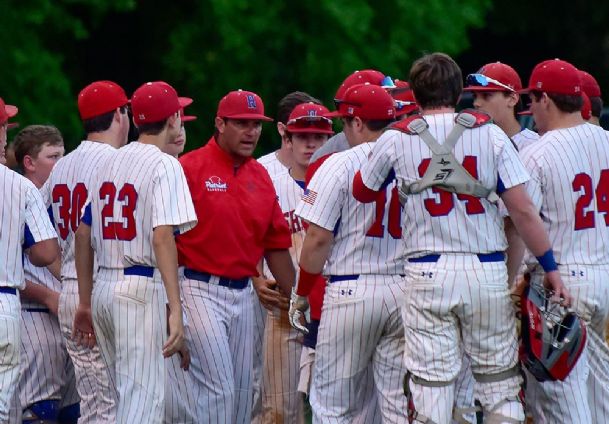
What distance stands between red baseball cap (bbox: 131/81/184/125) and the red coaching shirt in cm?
60

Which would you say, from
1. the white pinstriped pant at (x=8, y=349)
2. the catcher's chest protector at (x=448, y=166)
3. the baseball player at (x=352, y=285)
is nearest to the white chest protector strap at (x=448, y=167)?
the catcher's chest protector at (x=448, y=166)

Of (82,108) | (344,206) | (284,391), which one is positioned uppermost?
(82,108)

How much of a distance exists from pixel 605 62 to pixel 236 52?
843 centimetres

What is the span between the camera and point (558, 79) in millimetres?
7820

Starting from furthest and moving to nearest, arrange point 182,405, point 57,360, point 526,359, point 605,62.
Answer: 1. point 605,62
2. point 57,360
3. point 182,405
4. point 526,359

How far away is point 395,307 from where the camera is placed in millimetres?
7652

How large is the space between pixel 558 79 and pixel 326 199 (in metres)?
1.46

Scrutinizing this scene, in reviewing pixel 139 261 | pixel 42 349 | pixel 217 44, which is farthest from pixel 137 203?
pixel 217 44

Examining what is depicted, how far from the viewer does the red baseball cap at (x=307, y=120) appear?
9250 millimetres

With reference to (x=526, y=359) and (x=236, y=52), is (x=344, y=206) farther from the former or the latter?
(x=236, y=52)

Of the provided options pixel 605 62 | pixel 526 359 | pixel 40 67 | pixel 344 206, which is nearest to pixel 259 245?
pixel 344 206

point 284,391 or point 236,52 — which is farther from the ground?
point 236,52

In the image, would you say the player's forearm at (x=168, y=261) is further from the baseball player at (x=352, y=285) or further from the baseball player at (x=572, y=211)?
the baseball player at (x=572, y=211)

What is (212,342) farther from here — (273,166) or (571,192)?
(571,192)
